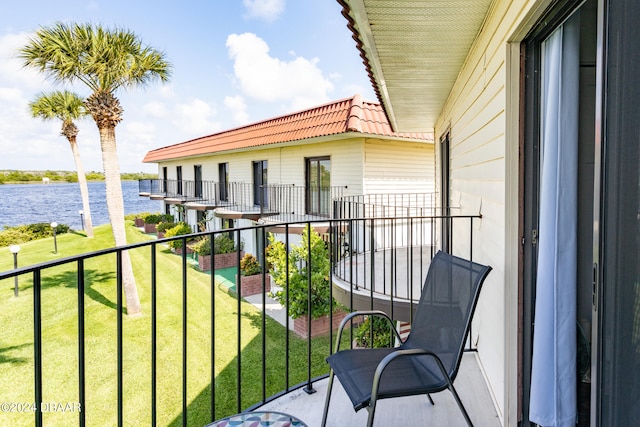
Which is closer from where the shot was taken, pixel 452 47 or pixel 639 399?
pixel 639 399

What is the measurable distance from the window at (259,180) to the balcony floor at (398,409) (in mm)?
11337

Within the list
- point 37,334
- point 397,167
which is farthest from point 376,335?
point 37,334

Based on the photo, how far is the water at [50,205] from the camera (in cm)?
2807

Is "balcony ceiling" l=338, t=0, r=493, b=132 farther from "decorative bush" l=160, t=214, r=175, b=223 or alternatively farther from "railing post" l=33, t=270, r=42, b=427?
"decorative bush" l=160, t=214, r=175, b=223

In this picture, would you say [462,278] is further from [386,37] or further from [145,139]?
[145,139]

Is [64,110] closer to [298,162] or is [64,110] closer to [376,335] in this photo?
[298,162]

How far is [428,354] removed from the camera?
5.33ft

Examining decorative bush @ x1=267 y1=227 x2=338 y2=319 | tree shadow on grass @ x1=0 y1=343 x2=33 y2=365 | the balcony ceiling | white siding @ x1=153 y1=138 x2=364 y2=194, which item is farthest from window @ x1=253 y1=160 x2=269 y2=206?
the balcony ceiling

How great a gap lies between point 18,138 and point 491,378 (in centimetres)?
4416

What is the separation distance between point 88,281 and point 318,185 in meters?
9.96

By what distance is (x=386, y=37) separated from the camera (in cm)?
307

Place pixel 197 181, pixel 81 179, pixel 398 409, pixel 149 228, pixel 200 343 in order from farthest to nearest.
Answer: pixel 149 228, pixel 81 179, pixel 197 181, pixel 200 343, pixel 398 409

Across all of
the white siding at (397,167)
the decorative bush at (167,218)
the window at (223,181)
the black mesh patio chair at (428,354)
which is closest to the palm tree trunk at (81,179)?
the decorative bush at (167,218)

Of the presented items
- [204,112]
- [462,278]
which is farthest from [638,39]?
[204,112]
